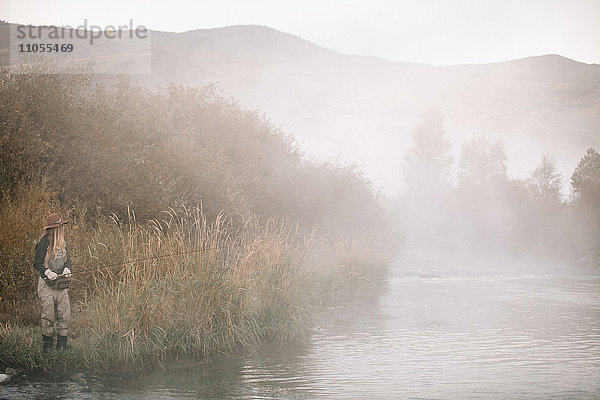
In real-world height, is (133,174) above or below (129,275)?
above

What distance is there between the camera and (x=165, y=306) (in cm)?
1202

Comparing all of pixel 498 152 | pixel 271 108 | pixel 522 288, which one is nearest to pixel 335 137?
pixel 271 108

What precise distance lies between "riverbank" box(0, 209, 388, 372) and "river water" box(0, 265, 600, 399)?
452 millimetres

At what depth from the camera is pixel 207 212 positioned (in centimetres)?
1936

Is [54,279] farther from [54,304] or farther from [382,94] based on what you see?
[382,94]

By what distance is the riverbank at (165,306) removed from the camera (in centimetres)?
1138

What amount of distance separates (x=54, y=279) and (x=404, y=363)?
21.6ft

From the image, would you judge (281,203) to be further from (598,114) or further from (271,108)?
(271,108)

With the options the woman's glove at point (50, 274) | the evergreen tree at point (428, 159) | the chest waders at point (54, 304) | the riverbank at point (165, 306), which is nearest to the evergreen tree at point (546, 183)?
the evergreen tree at point (428, 159)

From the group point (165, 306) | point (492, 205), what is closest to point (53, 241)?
point (165, 306)

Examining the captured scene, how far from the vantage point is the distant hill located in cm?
12206

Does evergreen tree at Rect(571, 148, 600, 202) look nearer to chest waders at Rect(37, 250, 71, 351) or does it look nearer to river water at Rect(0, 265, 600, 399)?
river water at Rect(0, 265, 600, 399)

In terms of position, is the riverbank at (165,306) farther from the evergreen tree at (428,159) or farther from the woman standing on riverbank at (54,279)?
the evergreen tree at (428,159)

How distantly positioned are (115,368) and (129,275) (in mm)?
1802
